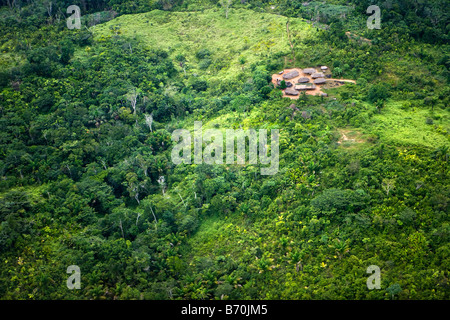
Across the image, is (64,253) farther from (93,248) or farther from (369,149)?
(369,149)

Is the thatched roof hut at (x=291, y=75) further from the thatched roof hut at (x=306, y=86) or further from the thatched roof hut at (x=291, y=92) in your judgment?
the thatched roof hut at (x=291, y=92)

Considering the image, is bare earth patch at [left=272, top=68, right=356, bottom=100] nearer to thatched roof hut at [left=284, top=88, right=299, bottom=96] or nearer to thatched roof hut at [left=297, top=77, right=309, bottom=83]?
thatched roof hut at [left=284, top=88, right=299, bottom=96]

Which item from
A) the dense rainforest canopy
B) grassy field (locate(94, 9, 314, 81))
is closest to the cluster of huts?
the dense rainforest canopy

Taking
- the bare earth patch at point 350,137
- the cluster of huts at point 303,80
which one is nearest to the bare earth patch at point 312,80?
the cluster of huts at point 303,80

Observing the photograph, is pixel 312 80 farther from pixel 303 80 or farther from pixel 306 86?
pixel 306 86

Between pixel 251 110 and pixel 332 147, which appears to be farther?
pixel 251 110

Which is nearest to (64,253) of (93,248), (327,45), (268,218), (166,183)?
(93,248)

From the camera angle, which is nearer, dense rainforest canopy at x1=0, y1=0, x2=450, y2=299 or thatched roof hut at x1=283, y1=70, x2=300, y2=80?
dense rainforest canopy at x1=0, y1=0, x2=450, y2=299
